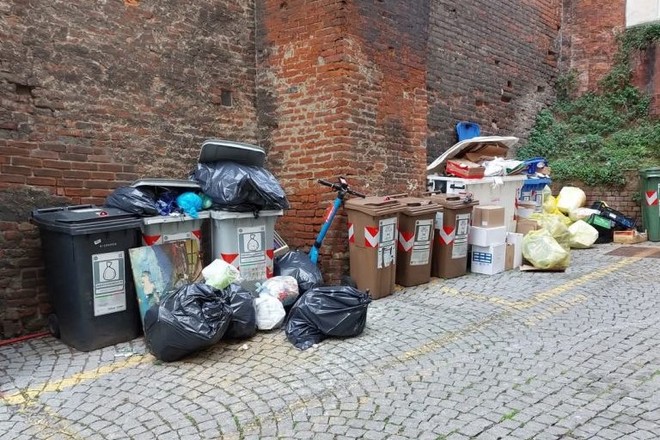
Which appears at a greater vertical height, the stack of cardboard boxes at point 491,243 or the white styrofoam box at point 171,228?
the white styrofoam box at point 171,228

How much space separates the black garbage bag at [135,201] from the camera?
14.3 ft

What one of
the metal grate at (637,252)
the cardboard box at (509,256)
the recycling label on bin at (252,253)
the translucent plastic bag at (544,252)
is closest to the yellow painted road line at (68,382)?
the recycling label on bin at (252,253)

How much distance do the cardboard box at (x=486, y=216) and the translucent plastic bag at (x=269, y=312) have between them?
3160 mm

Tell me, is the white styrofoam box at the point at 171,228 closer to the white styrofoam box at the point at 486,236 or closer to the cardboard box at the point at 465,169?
the white styrofoam box at the point at 486,236

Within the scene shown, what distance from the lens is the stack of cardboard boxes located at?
21.4ft

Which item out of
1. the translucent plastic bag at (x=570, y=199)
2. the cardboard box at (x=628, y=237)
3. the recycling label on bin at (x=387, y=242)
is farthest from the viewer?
the translucent plastic bag at (x=570, y=199)

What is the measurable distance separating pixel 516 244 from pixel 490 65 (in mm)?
4185

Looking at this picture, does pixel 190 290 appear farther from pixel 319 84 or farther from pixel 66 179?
pixel 319 84

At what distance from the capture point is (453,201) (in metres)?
6.33

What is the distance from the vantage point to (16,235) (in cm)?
441

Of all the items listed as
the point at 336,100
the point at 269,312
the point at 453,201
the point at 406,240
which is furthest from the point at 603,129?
the point at 269,312

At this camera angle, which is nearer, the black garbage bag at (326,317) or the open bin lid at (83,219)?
the open bin lid at (83,219)

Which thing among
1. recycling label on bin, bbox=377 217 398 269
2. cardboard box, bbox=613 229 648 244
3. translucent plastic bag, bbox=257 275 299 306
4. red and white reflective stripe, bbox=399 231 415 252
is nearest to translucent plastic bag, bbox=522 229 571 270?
red and white reflective stripe, bbox=399 231 415 252

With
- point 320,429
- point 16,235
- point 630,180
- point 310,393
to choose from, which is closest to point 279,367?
point 310,393
